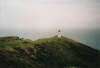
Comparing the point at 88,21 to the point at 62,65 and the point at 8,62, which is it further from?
the point at 8,62

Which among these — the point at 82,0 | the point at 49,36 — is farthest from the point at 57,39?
the point at 82,0

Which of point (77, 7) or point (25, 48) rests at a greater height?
point (77, 7)

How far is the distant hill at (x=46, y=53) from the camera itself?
104 inches

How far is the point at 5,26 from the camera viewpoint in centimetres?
273

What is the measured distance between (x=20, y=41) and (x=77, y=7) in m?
0.81

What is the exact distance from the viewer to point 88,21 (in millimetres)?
2863

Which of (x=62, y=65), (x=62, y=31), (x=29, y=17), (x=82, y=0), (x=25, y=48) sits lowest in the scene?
(x=62, y=65)

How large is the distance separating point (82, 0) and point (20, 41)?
0.92 m

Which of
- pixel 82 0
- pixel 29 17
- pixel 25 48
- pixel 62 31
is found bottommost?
pixel 25 48

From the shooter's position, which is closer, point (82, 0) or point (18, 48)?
point (18, 48)

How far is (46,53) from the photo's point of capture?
272 cm

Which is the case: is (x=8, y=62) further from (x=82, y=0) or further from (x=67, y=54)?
(x=82, y=0)

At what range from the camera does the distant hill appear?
104 inches

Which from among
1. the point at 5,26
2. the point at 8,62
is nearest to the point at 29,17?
the point at 5,26
